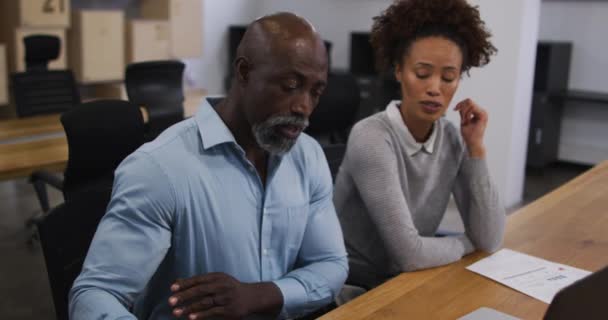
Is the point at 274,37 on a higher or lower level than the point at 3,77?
higher

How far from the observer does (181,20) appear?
20.5 ft

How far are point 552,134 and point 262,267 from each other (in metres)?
4.93

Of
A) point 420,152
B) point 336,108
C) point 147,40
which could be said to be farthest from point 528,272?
point 147,40

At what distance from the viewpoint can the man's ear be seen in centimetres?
132

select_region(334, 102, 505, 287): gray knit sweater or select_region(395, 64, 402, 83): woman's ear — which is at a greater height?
select_region(395, 64, 402, 83): woman's ear

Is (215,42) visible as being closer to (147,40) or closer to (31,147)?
(147,40)

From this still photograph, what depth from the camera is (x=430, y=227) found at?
1.93 metres

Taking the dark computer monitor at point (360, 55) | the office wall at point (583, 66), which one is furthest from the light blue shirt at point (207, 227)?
the dark computer monitor at point (360, 55)

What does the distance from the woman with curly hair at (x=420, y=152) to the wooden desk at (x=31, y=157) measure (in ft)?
4.95

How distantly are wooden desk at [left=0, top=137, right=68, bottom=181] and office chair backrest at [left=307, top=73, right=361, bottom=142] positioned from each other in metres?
1.24

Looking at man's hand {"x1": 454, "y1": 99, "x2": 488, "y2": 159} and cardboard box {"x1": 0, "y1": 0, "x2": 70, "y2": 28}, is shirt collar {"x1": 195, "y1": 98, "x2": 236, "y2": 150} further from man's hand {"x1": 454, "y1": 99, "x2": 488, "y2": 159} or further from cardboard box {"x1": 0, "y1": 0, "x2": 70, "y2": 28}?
cardboard box {"x1": 0, "y1": 0, "x2": 70, "y2": 28}

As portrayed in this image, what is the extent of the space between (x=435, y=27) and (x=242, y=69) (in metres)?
0.75

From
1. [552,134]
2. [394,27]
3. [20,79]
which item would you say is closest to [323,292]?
[394,27]

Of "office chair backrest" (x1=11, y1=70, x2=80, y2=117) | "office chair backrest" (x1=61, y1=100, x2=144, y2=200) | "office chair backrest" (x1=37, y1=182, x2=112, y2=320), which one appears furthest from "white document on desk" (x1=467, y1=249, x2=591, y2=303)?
"office chair backrest" (x1=11, y1=70, x2=80, y2=117)
